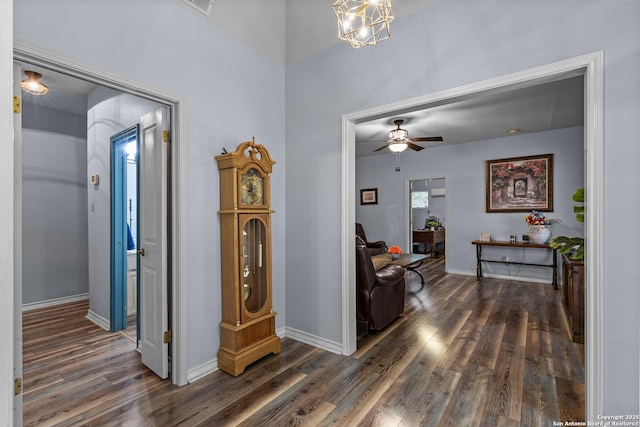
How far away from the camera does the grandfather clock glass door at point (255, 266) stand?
2541mm

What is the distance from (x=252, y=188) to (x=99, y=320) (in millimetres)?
2599

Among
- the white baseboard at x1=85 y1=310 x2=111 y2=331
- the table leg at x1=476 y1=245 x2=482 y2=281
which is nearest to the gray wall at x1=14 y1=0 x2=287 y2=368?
the white baseboard at x1=85 y1=310 x2=111 y2=331

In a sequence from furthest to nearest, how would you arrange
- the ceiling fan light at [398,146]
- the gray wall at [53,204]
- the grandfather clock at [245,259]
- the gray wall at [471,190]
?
the gray wall at [471,190] < the ceiling fan light at [398,146] < the gray wall at [53,204] < the grandfather clock at [245,259]

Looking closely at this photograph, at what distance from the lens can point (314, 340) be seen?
A: 2938mm

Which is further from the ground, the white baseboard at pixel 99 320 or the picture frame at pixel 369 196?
the picture frame at pixel 369 196

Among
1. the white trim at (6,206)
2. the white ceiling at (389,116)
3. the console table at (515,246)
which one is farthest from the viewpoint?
the console table at (515,246)

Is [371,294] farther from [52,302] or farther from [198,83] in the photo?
[52,302]

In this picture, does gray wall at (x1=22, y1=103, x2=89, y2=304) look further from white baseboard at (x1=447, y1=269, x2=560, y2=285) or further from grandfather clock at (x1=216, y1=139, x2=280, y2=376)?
white baseboard at (x1=447, y1=269, x2=560, y2=285)

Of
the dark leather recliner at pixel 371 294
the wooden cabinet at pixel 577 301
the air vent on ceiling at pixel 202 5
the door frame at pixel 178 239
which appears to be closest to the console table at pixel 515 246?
the wooden cabinet at pixel 577 301

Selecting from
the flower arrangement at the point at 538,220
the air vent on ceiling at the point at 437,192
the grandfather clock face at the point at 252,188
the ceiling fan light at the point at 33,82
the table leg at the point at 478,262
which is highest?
the ceiling fan light at the point at 33,82

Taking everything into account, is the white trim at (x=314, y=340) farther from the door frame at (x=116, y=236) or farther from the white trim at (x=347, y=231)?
the door frame at (x=116, y=236)

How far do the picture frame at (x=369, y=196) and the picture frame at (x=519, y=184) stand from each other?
2.50 metres

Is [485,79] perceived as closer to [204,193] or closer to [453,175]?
[204,193]

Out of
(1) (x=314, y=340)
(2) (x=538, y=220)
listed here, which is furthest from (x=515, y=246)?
(1) (x=314, y=340)
